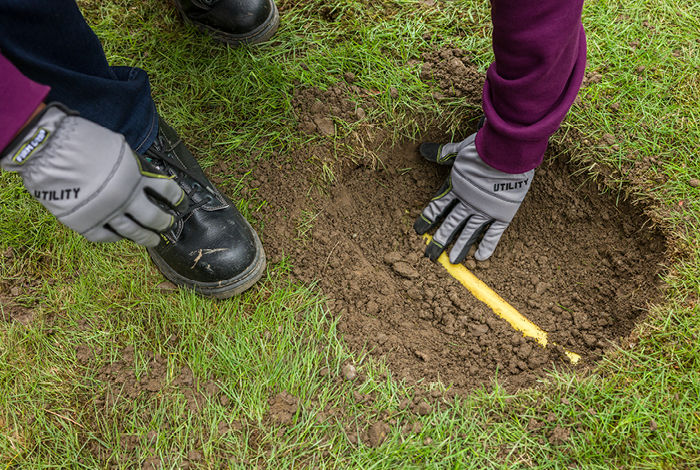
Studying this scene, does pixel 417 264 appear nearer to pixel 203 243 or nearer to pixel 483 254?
pixel 483 254

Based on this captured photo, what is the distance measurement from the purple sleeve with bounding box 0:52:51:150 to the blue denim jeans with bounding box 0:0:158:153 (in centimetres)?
26

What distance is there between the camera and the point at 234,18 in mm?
2082

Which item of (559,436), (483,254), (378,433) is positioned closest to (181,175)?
(378,433)

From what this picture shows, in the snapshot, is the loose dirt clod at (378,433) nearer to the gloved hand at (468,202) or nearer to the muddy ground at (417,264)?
the muddy ground at (417,264)

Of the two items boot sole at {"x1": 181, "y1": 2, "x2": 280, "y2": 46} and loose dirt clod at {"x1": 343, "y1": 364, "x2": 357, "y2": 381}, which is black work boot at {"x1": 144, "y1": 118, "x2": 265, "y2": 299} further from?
boot sole at {"x1": 181, "y1": 2, "x2": 280, "y2": 46}

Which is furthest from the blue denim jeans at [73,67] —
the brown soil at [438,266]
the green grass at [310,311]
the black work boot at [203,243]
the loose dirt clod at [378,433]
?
the loose dirt clod at [378,433]

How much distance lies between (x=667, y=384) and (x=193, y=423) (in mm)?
1896

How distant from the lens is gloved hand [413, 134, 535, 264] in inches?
76.2

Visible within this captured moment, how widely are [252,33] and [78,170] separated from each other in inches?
51.4

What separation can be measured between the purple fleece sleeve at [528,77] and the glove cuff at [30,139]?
1.34 meters

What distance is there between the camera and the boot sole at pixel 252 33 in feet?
7.02

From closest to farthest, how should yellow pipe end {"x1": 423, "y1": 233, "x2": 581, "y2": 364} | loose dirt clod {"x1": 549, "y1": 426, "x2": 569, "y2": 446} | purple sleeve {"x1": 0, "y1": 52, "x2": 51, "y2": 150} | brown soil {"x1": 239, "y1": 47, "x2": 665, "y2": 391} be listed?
purple sleeve {"x1": 0, "y1": 52, "x2": 51, "y2": 150}, loose dirt clod {"x1": 549, "y1": 426, "x2": 569, "y2": 446}, brown soil {"x1": 239, "y1": 47, "x2": 665, "y2": 391}, yellow pipe end {"x1": 423, "y1": 233, "x2": 581, "y2": 364}

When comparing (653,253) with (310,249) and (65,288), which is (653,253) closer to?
(310,249)

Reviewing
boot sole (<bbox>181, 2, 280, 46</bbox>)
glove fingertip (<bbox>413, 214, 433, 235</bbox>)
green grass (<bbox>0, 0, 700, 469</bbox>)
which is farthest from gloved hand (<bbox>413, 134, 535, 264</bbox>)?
boot sole (<bbox>181, 2, 280, 46</bbox>)
